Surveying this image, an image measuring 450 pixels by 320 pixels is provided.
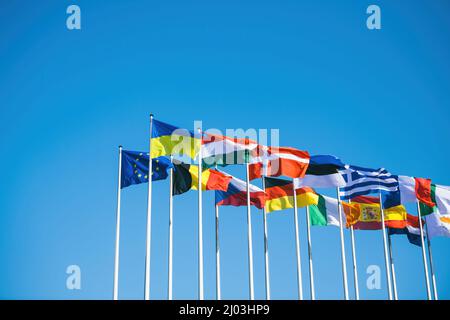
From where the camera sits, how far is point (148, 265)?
1271 inches

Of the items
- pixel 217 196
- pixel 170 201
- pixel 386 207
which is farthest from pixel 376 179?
pixel 170 201

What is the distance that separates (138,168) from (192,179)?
3.74 metres

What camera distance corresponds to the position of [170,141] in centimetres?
3438

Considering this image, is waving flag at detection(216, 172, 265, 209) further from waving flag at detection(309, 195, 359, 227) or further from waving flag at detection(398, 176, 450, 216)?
waving flag at detection(398, 176, 450, 216)

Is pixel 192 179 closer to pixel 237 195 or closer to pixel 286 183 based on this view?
pixel 237 195

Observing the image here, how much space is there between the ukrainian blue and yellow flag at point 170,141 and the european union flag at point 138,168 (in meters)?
1.64

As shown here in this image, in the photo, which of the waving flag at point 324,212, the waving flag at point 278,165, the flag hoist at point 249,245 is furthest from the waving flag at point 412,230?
the flag hoist at point 249,245

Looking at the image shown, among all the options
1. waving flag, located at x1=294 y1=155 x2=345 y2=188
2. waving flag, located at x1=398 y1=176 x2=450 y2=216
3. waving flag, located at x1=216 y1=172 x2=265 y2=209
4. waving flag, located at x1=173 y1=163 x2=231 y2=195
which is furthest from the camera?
waving flag, located at x1=398 y1=176 x2=450 y2=216

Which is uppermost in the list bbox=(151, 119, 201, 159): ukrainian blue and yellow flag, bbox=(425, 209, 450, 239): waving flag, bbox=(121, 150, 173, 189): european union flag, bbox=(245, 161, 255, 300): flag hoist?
bbox=(151, 119, 201, 159): ukrainian blue and yellow flag

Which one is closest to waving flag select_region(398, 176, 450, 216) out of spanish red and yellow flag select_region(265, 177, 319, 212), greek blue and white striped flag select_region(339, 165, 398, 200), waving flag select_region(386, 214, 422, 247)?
greek blue and white striped flag select_region(339, 165, 398, 200)

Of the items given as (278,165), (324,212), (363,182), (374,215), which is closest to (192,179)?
(278,165)

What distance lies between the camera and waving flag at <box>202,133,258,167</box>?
3591 centimetres
